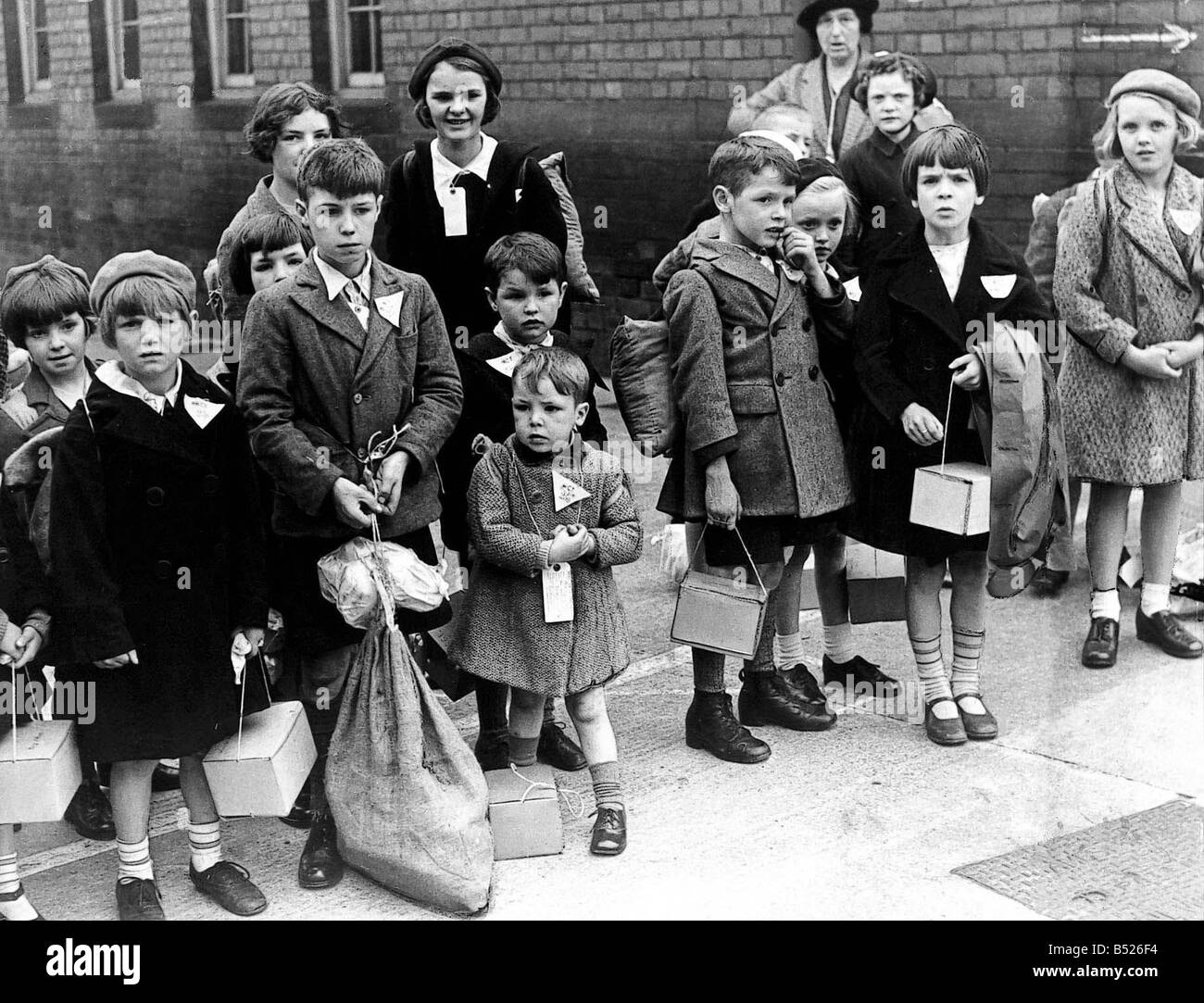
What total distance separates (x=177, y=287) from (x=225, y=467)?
1.43ft

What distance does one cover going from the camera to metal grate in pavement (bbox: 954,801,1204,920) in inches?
148

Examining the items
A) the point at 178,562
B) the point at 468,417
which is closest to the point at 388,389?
Result: the point at 468,417

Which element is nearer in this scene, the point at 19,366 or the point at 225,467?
the point at 225,467

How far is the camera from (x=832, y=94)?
6855 millimetres

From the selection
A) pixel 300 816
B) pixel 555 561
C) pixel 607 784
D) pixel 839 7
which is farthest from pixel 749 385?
pixel 839 7

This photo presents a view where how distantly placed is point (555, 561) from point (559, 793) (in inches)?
30.6

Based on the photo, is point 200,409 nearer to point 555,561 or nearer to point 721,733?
point 555,561

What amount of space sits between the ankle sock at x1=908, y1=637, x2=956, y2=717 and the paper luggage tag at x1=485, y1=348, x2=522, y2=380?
1481 millimetres

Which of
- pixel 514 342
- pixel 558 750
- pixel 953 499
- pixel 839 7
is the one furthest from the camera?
pixel 839 7

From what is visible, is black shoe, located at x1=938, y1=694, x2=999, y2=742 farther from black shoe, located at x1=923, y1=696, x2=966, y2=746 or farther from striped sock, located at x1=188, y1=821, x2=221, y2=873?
striped sock, located at x1=188, y1=821, x2=221, y2=873
